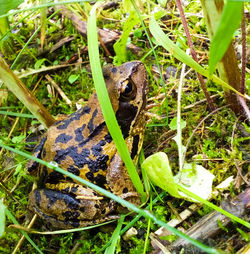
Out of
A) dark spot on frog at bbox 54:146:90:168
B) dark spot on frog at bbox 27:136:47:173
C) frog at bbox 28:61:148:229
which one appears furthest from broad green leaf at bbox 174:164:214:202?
dark spot on frog at bbox 27:136:47:173

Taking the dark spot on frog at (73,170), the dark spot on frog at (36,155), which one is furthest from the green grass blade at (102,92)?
the dark spot on frog at (36,155)

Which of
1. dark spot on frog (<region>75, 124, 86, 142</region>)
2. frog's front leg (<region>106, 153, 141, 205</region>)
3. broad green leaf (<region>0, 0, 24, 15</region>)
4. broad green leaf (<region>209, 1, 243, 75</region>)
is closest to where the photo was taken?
broad green leaf (<region>209, 1, 243, 75</region>)

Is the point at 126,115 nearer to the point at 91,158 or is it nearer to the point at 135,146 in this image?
the point at 135,146

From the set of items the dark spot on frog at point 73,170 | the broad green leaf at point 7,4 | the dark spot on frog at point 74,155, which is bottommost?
the dark spot on frog at point 73,170

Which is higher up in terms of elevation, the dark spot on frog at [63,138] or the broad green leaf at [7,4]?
the broad green leaf at [7,4]

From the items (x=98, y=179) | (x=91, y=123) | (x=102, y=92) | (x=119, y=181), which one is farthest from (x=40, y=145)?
(x=102, y=92)

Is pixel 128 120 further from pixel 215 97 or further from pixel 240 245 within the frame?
pixel 240 245

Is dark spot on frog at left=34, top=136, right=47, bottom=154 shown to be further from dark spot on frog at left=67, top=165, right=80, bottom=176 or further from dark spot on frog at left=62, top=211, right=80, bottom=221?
dark spot on frog at left=62, top=211, right=80, bottom=221

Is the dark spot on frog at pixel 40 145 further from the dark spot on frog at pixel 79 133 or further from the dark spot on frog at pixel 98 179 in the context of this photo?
the dark spot on frog at pixel 98 179

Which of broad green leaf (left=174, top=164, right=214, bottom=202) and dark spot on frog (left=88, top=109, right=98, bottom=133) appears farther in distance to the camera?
dark spot on frog (left=88, top=109, right=98, bottom=133)
